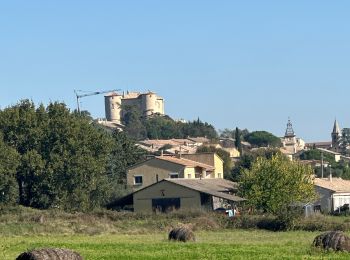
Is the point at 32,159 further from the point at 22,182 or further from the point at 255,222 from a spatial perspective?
the point at 255,222

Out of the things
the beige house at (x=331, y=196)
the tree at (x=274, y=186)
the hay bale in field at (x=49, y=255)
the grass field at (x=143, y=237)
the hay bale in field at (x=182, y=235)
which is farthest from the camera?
the beige house at (x=331, y=196)

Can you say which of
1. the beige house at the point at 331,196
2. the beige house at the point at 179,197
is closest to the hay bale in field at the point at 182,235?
the beige house at the point at 179,197

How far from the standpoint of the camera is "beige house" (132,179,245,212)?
3051 inches

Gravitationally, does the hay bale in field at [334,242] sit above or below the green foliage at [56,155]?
below

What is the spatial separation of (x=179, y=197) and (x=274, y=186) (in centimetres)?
776

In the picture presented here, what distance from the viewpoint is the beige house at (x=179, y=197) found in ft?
254

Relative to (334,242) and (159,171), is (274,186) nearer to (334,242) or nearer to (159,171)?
(159,171)

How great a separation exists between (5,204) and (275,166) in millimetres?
22478

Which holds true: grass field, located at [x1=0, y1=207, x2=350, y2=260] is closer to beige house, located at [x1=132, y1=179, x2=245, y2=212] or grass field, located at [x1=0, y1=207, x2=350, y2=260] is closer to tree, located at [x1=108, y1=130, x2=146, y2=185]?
beige house, located at [x1=132, y1=179, x2=245, y2=212]

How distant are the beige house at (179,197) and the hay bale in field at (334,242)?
1703 inches

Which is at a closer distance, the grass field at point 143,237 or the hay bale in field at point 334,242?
the grass field at point 143,237

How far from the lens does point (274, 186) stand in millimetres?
78250

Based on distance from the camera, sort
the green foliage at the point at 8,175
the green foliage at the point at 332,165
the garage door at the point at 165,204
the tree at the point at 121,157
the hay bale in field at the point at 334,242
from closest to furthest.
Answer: the hay bale in field at the point at 334,242 → the green foliage at the point at 8,175 → the garage door at the point at 165,204 → the tree at the point at 121,157 → the green foliage at the point at 332,165

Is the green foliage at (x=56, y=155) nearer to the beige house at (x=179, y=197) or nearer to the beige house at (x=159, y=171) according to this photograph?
the beige house at (x=179, y=197)
